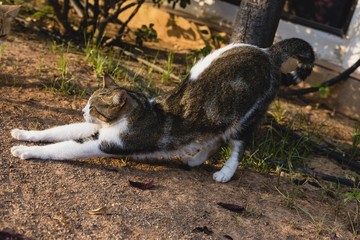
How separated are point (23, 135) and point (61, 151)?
403mm

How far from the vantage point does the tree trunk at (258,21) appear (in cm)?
390

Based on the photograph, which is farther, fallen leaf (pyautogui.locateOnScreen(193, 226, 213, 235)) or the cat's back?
the cat's back

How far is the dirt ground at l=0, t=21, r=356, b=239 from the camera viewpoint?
2469 mm

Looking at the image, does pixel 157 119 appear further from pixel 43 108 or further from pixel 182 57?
pixel 182 57

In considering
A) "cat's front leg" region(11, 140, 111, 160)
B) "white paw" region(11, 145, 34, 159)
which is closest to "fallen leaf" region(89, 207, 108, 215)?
"cat's front leg" region(11, 140, 111, 160)

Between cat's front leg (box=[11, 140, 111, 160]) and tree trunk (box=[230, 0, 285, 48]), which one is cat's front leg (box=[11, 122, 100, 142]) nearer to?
A: cat's front leg (box=[11, 140, 111, 160])

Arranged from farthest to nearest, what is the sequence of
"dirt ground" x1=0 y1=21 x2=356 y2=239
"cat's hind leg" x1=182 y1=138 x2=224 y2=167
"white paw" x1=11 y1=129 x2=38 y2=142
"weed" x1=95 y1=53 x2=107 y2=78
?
"weed" x1=95 y1=53 x2=107 y2=78 → "cat's hind leg" x1=182 y1=138 x2=224 y2=167 → "white paw" x1=11 y1=129 x2=38 y2=142 → "dirt ground" x1=0 y1=21 x2=356 y2=239

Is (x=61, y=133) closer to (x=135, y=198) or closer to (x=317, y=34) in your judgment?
(x=135, y=198)

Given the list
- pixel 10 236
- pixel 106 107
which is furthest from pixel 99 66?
pixel 10 236

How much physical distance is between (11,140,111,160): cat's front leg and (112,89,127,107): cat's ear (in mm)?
353

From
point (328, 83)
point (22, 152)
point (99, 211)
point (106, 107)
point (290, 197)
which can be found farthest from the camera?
point (328, 83)

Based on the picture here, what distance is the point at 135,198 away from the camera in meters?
2.82

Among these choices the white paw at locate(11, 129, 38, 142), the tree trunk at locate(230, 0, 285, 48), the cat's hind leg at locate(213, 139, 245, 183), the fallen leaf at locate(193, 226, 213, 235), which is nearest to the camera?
the fallen leaf at locate(193, 226, 213, 235)

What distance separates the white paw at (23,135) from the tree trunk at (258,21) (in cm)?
220
